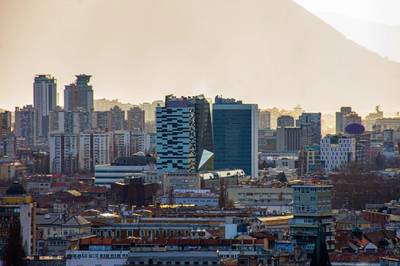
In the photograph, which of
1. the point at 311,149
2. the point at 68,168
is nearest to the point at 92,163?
the point at 68,168

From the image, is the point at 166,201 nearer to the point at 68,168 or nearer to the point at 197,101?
the point at 197,101

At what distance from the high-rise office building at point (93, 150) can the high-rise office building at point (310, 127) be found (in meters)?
14.1

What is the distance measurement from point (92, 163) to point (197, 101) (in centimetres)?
1477

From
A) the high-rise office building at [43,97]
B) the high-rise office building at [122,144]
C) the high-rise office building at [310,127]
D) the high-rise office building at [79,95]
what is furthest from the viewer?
the high-rise office building at [79,95]

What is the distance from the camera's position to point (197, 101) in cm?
8744

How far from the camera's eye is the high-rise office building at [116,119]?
129 m

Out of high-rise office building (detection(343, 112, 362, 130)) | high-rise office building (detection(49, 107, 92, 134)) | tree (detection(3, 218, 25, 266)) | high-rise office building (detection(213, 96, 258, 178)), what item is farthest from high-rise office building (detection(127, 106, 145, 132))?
tree (detection(3, 218, 25, 266))

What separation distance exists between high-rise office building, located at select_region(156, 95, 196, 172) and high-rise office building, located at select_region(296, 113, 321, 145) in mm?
28805

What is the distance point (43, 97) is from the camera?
448 ft

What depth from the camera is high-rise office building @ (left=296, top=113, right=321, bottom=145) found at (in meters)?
117

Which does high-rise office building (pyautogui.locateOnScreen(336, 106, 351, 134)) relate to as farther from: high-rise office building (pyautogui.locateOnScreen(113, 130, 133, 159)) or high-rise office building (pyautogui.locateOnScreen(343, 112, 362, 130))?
high-rise office building (pyautogui.locateOnScreen(113, 130, 133, 159))

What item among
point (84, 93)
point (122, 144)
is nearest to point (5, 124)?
point (122, 144)

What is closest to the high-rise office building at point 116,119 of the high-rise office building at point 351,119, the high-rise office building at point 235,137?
the high-rise office building at point 351,119

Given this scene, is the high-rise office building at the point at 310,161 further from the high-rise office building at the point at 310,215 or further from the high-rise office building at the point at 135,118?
the high-rise office building at the point at 310,215
